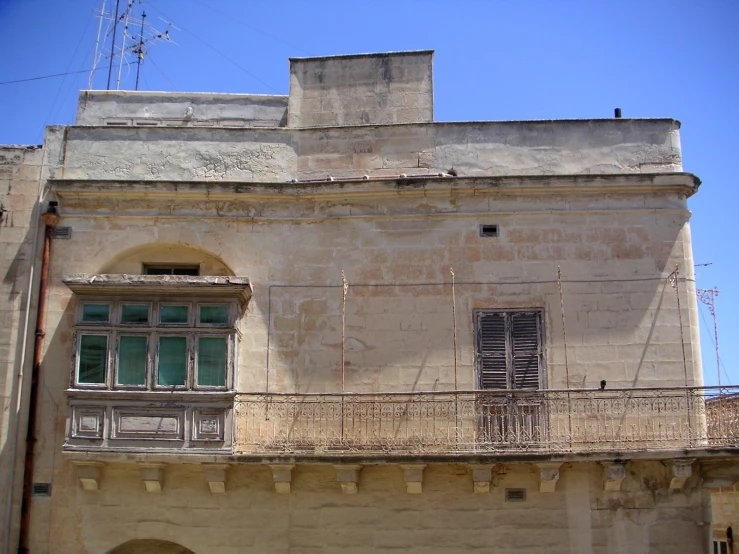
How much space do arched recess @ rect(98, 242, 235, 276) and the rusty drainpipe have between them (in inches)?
36.4

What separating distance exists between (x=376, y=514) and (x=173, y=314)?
398 cm

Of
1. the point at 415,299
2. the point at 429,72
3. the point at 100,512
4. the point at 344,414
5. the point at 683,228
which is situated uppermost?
the point at 429,72

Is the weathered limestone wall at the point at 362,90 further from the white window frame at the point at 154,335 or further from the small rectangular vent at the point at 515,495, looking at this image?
the small rectangular vent at the point at 515,495

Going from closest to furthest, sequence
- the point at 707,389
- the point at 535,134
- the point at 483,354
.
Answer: the point at 707,389 → the point at 483,354 → the point at 535,134

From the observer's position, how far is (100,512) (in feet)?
41.6

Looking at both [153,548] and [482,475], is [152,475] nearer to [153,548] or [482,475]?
[153,548]

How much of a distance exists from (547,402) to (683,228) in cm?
336

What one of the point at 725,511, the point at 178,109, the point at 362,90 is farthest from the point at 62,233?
the point at 725,511

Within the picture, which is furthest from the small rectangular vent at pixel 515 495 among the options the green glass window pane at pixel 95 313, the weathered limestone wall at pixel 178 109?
the weathered limestone wall at pixel 178 109

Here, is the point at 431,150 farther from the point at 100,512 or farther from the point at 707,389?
the point at 100,512

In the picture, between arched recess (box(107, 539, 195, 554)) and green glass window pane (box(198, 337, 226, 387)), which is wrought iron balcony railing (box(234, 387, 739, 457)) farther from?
arched recess (box(107, 539, 195, 554))

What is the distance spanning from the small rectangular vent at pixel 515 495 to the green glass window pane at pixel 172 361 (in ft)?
15.6

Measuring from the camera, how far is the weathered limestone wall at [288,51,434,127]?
14422 mm

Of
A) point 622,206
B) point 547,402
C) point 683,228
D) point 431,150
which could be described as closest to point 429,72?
point 431,150
